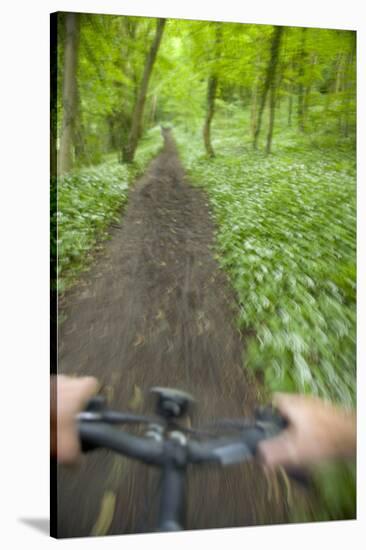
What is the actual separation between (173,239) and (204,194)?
355 mm

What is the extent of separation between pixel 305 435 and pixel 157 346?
952 millimetres

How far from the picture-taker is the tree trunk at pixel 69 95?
276 centimetres

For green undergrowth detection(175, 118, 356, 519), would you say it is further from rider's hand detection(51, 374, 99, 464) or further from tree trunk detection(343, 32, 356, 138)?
rider's hand detection(51, 374, 99, 464)

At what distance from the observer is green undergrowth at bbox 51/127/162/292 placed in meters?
2.77

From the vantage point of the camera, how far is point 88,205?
290 cm

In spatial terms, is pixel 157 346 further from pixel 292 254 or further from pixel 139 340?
pixel 292 254

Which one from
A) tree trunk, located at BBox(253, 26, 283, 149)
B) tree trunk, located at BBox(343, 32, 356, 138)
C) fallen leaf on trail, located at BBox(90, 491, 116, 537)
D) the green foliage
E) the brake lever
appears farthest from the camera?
tree trunk, located at BBox(343, 32, 356, 138)

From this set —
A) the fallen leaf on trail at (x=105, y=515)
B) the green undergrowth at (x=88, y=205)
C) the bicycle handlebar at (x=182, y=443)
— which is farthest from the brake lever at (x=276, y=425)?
the green undergrowth at (x=88, y=205)

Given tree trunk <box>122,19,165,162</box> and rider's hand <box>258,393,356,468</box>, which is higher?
tree trunk <box>122,19,165,162</box>

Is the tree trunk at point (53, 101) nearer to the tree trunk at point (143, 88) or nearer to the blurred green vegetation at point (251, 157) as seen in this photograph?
the blurred green vegetation at point (251, 157)

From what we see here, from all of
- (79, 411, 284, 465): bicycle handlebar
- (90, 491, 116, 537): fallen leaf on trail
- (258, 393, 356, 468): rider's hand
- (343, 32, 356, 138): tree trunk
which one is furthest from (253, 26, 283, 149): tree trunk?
(90, 491, 116, 537): fallen leaf on trail

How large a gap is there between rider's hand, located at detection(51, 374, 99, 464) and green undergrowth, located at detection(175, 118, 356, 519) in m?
0.89

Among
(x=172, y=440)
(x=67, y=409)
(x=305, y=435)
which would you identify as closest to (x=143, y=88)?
(x=67, y=409)

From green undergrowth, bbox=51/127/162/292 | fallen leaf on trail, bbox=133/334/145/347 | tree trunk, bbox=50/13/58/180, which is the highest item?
tree trunk, bbox=50/13/58/180
